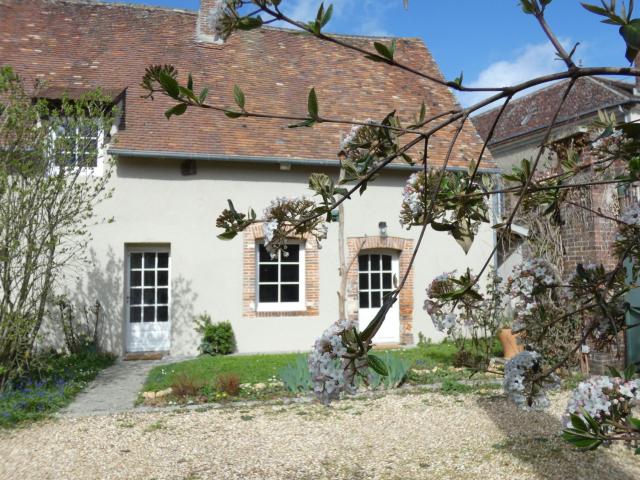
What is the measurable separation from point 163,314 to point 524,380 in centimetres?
875

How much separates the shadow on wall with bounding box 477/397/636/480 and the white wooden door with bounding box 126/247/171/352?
611 cm

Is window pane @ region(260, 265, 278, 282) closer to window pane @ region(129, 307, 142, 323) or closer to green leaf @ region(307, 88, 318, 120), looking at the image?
window pane @ region(129, 307, 142, 323)

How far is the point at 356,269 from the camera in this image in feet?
34.8

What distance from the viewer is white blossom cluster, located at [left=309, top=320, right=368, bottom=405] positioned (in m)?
1.60

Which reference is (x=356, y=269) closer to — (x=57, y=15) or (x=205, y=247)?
(x=205, y=247)

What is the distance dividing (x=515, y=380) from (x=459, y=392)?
4902 mm

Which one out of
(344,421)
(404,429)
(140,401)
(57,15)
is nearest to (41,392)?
(140,401)

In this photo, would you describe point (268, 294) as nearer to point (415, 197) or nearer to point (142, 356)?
point (142, 356)

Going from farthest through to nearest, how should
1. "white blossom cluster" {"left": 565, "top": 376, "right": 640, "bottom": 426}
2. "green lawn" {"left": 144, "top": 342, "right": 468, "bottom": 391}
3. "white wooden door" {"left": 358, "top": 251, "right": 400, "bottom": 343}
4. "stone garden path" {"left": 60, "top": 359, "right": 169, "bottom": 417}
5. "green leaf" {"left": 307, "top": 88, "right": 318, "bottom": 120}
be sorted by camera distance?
"white wooden door" {"left": 358, "top": 251, "right": 400, "bottom": 343}
"green lawn" {"left": 144, "top": 342, "right": 468, "bottom": 391}
"stone garden path" {"left": 60, "top": 359, "right": 169, "bottom": 417}
"green leaf" {"left": 307, "top": 88, "right": 318, "bottom": 120}
"white blossom cluster" {"left": 565, "top": 376, "right": 640, "bottom": 426}

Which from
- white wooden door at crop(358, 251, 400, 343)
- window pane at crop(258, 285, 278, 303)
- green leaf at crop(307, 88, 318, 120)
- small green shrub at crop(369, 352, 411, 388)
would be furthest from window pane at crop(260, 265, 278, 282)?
green leaf at crop(307, 88, 318, 120)

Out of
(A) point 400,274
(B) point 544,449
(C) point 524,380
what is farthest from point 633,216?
(A) point 400,274

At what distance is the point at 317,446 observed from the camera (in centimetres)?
500

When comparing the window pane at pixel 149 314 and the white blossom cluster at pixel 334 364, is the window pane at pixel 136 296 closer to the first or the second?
the window pane at pixel 149 314

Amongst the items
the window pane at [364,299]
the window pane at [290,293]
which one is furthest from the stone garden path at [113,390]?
the window pane at [364,299]
